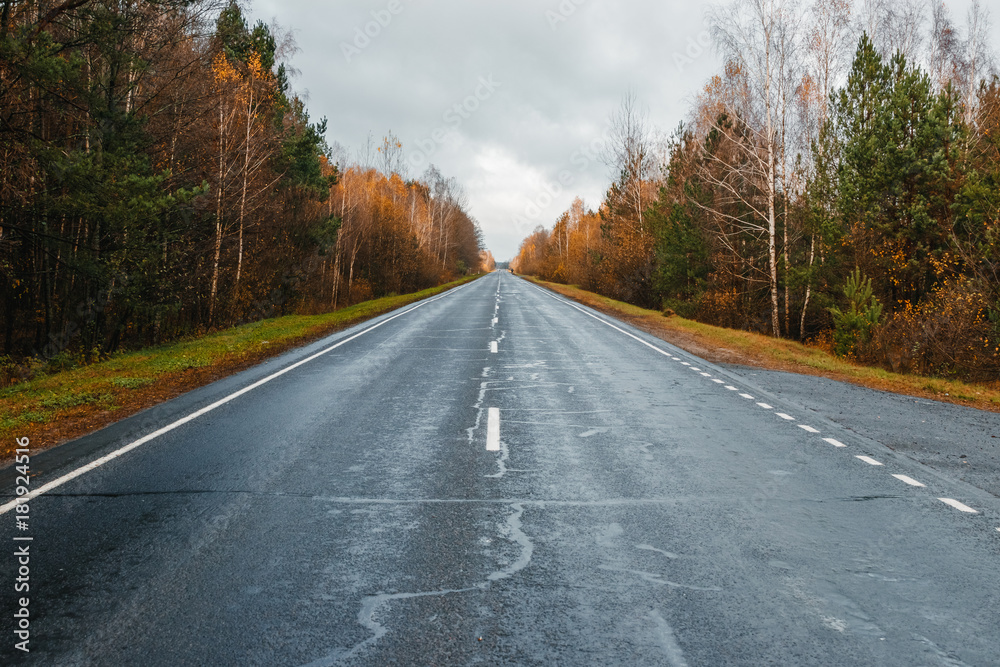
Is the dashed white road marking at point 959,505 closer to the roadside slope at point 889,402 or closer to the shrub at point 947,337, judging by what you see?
the roadside slope at point 889,402

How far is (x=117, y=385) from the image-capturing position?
9602 mm

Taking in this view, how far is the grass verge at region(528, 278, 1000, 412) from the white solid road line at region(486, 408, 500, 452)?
305 inches

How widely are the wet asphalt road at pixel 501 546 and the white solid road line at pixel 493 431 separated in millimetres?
71

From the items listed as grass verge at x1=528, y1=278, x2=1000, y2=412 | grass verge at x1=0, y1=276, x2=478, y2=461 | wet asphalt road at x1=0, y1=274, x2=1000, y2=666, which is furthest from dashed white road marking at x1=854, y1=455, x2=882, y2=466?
grass verge at x1=0, y1=276, x2=478, y2=461

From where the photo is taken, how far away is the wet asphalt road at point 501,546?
117 inches

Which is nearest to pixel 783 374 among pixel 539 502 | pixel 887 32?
pixel 539 502

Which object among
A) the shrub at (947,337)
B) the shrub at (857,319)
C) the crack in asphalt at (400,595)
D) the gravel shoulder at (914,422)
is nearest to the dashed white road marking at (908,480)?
the gravel shoulder at (914,422)

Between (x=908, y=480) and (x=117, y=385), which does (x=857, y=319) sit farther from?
(x=117, y=385)

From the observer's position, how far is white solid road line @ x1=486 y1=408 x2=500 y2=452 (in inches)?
257

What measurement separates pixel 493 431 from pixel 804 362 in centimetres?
1019

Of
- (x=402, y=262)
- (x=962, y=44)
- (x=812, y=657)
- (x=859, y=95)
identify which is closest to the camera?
(x=812, y=657)

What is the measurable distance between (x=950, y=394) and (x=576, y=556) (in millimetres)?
10168

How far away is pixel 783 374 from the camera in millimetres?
12453

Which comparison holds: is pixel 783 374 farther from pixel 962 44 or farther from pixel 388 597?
pixel 962 44
